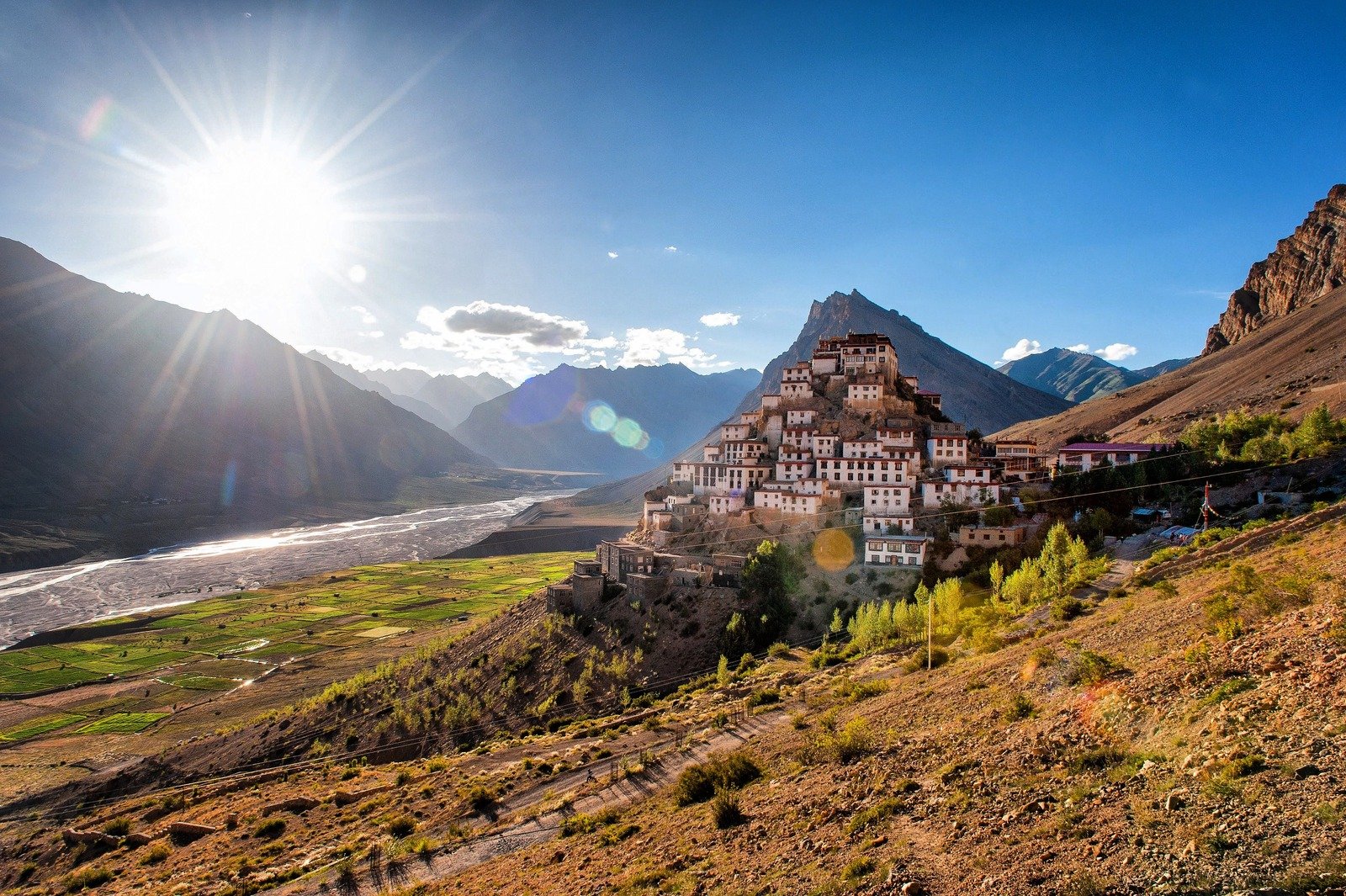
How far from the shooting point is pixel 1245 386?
86.1 metres

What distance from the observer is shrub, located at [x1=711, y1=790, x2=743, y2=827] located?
563 inches

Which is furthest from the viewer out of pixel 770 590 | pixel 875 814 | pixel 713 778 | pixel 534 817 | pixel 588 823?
pixel 770 590

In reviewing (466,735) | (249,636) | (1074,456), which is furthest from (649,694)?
(249,636)

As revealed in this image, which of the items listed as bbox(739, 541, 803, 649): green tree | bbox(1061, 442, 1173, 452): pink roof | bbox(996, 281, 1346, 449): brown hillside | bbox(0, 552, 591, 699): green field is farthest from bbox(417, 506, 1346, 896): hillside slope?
bbox(996, 281, 1346, 449): brown hillside

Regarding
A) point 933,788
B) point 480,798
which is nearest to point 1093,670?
point 933,788

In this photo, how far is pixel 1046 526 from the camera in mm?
44438

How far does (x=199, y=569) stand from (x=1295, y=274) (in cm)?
20411

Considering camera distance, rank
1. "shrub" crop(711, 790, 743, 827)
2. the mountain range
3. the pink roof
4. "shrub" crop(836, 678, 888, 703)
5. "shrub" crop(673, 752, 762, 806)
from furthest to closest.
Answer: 1. the mountain range
2. the pink roof
3. "shrub" crop(836, 678, 888, 703)
4. "shrub" crop(673, 752, 762, 806)
5. "shrub" crop(711, 790, 743, 827)

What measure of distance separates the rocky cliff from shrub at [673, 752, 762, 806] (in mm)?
147747

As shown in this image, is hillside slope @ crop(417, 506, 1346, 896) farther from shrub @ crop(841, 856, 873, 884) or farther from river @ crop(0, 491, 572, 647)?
river @ crop(0, 491, 572, 647)

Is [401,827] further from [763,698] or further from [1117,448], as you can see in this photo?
[1117,448]

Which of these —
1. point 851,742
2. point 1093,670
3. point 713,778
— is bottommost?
point 713,778

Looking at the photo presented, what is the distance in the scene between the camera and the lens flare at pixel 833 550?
157 feet

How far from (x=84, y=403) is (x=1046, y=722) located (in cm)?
24432
